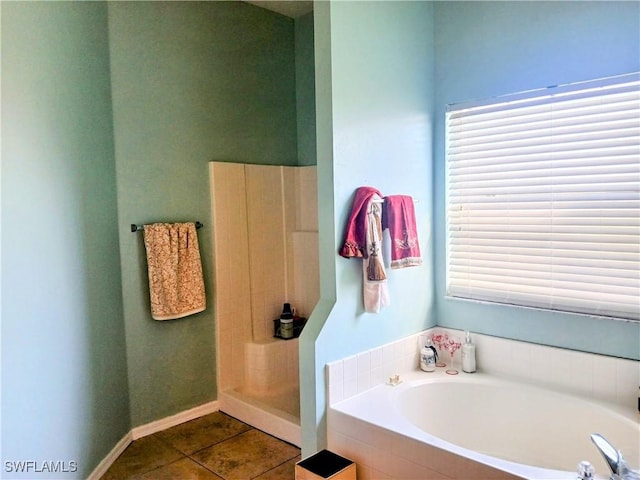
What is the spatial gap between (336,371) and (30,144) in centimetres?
172

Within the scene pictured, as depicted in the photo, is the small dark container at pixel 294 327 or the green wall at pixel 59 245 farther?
the small dark container at pixel 294 327

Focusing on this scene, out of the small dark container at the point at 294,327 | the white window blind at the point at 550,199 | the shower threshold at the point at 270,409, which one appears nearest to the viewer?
the white window blind at the point at 550,199

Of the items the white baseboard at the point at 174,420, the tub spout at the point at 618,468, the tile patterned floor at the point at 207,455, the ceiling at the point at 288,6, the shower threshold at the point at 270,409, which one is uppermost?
the ceiling at the point at 288,6

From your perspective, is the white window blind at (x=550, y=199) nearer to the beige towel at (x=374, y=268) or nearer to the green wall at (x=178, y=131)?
the beige towel at (x=374, y=268)

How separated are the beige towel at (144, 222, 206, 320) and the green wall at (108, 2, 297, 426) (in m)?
0.09

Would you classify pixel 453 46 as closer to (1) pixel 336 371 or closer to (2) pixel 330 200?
(2) pixel 330 200

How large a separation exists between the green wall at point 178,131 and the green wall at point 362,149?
4.22ft

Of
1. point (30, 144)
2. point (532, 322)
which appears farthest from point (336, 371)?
point (30, 144)

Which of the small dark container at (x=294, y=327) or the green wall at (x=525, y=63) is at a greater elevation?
the green wall at (x=525, y=63)

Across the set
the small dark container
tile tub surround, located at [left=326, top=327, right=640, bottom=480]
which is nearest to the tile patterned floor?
tile tub surround, located at [left=326, top=327, right=640, bottom=480]

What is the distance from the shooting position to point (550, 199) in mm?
2488

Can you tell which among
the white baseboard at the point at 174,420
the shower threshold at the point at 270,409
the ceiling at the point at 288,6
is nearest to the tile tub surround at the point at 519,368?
the shower threshold at the point at 270,409

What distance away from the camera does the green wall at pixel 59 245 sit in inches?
79.1

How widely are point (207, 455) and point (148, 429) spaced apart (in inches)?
20.9
